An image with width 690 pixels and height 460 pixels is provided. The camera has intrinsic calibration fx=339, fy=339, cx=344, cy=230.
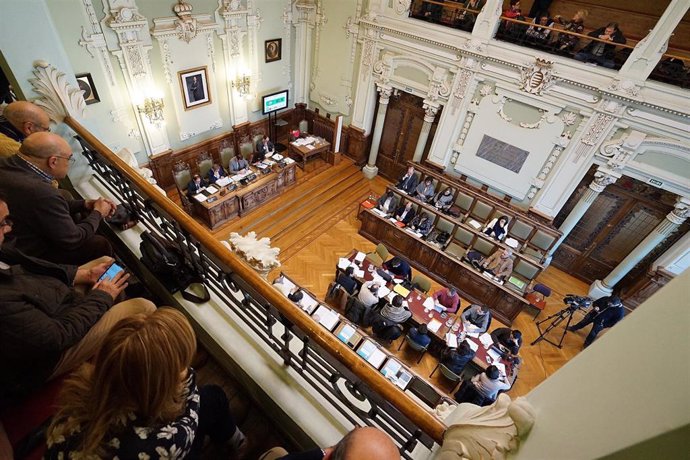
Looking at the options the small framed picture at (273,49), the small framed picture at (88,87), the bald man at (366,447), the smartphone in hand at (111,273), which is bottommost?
the small framed picture at (88,87)

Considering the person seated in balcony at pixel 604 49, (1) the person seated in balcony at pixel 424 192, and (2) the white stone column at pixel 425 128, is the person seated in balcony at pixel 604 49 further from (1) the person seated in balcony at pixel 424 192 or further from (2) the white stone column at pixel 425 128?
(1) the person seated in balcony at pixel 424 192

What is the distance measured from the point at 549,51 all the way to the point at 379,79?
12.4 ft

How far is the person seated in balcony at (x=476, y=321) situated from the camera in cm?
578

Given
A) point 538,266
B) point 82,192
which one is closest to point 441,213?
point 538,266

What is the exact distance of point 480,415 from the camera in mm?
1149

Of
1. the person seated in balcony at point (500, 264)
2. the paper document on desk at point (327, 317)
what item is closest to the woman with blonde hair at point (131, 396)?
the paper document on desk at point (327, 317)

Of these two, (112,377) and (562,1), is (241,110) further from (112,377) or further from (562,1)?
(112,377)

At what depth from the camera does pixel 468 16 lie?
23.4ft

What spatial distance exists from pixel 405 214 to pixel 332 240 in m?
1.79

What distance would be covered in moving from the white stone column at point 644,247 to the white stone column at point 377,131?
6200mm

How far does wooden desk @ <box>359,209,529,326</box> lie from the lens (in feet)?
22.1

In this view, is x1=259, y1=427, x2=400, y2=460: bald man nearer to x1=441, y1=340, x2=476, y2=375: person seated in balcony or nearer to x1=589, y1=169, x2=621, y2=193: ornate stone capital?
x1=441, y1=340, x2=476, y2=375: person seated in balcony

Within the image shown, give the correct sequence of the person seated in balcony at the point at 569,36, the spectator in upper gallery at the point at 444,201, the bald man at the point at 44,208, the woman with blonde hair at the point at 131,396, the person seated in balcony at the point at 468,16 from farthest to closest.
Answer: the spectator in upper gallery at the point at 444,201
the person seated in balcony at the point at 468,16
the person seated in balcony at the point at 569,36
the bald man at the point at 44,208
the woman with blonde hair at the point at 131,396

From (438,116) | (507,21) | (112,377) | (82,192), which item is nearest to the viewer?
(112,377)
